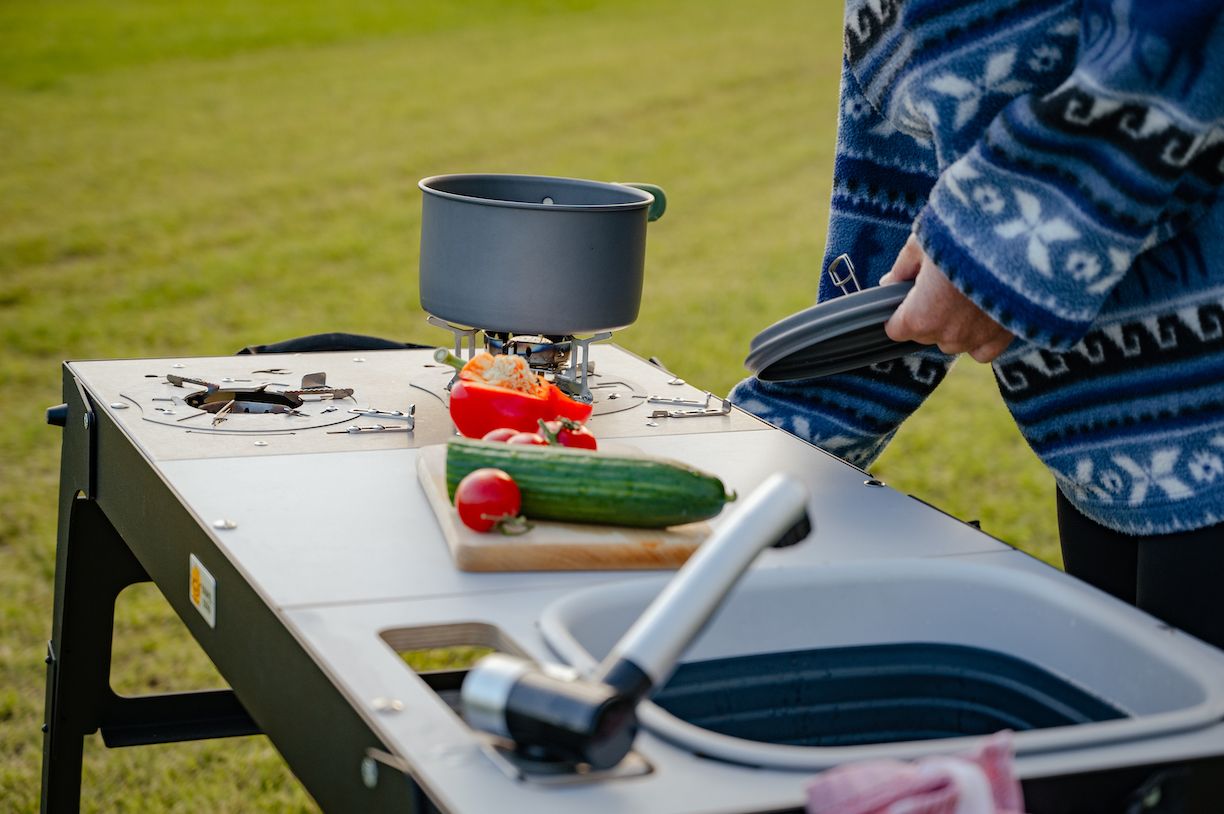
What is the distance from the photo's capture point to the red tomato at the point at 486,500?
4.33 feet

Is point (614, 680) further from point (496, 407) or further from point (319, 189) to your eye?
point (319, 189)

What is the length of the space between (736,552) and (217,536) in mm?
620

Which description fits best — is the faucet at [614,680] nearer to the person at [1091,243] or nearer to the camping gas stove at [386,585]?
the camping gas stove at [386,585]

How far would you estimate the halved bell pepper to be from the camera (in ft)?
5.38

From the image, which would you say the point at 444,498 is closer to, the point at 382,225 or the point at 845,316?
the point at 845,316

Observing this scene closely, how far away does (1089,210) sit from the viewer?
1278 mm

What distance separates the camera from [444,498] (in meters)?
1.42

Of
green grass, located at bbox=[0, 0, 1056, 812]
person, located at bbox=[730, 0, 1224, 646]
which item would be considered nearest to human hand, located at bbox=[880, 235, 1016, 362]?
person, located at bbox=[730, 0, 1224, 646]

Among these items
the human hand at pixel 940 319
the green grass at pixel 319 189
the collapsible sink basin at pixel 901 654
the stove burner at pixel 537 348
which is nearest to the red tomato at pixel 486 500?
the collapsible sink basin at pixel 901 654

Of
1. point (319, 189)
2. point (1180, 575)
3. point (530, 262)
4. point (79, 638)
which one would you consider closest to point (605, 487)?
point (530, 262)

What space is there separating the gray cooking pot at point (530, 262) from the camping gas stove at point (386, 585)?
0.13m

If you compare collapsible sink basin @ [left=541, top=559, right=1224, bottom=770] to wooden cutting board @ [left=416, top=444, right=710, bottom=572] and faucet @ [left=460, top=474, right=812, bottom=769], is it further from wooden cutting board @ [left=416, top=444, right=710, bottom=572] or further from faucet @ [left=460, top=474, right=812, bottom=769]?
faucet @ [left=460, top=474, right=812, bottom=769]

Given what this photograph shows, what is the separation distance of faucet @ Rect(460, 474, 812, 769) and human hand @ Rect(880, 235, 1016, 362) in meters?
0.52

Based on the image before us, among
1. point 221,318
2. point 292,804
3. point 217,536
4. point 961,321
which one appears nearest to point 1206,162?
point 961,321
